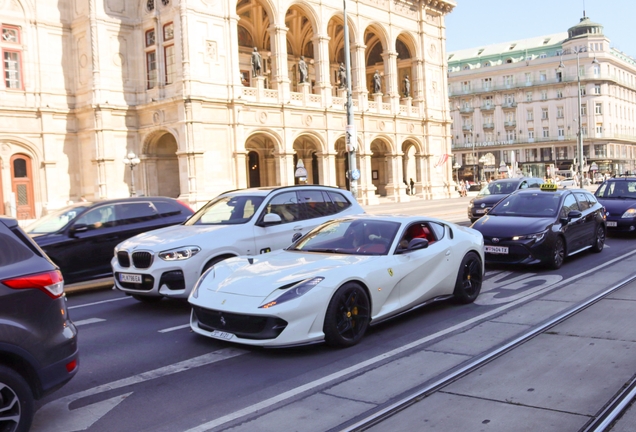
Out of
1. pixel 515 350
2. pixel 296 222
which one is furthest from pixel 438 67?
pixel 515 350

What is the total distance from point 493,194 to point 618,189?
521 cm

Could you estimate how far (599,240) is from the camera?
45.0 feet

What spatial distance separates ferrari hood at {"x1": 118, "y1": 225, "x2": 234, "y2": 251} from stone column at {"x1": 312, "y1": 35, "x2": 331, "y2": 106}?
3146 cm

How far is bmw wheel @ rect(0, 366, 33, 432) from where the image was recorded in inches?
154

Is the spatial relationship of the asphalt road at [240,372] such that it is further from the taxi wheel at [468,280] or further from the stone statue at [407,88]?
the stone statue at [407,88]

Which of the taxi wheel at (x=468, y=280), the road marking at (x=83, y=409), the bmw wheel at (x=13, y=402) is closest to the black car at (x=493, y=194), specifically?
the taxi wheel at (x=468, y=280)

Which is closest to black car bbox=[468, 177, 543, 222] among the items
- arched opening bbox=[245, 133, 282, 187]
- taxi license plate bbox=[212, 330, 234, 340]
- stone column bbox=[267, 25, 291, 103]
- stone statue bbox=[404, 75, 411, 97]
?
taxi license plate bbox=[212, 330, 234, 340]

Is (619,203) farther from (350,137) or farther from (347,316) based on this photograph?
(347,316)

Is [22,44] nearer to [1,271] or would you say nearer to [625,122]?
[1,271]

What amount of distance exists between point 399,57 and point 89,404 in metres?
47.2

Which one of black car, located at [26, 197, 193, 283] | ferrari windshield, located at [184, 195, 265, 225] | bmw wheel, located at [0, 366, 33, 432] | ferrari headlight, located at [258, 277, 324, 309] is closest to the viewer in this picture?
bmw wheel, located at [0, 366, 33, 432]

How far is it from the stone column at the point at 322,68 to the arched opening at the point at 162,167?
10194mm

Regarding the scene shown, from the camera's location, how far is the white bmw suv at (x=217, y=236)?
8523 mm

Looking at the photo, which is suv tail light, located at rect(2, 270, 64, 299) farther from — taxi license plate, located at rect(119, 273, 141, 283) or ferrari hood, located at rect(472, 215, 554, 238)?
ferrari hood, located at rect(472, 215, 554, 238)
